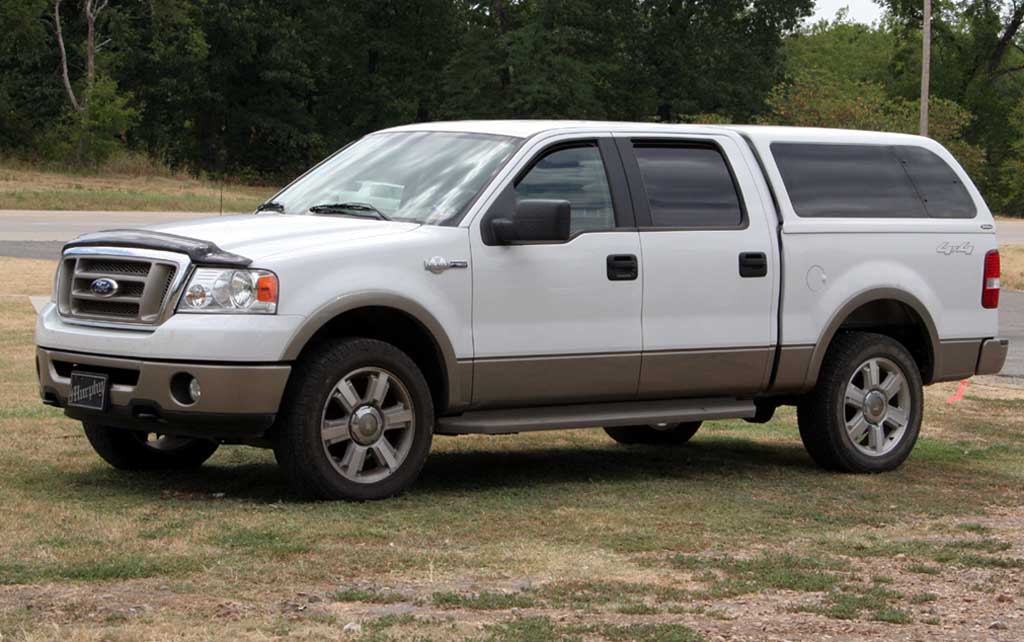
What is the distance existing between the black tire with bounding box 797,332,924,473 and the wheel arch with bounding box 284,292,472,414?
93.1 inches

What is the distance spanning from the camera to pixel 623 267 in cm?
875

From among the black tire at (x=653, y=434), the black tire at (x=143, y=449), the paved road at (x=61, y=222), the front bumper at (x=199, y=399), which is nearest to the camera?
the front bumper at (x=199, y=399)

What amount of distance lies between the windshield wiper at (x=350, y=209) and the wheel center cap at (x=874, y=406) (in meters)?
3.15

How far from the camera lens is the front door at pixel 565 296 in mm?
8383

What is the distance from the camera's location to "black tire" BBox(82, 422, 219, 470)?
8.88 m

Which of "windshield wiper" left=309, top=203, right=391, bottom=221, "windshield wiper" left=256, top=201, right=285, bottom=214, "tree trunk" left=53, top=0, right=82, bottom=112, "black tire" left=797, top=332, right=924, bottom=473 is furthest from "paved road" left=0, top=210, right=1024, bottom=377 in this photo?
"tree trunk" left=53, top=0, right=82, bottom=112

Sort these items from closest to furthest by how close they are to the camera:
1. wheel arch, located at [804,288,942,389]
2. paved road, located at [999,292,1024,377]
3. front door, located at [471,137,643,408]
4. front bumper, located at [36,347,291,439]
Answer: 1. front bumper, located at [36,347,291,439]
2. front door, located at [471,137,643,408]
3. wheel arch, located at [804,288,942,389]
4. paved road, located at [999,292,1024,377]

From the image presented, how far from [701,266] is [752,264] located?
1.12 ft

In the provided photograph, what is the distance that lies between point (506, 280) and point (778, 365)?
1840mm

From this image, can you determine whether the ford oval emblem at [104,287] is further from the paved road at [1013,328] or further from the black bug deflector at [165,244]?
the paved road at [1013,328]

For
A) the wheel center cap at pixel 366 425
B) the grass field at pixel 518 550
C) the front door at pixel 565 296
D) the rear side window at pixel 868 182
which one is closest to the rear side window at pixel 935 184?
the rear side window at pixel 868 182

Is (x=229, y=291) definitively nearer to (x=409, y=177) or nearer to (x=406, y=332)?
(x=406, y=332)

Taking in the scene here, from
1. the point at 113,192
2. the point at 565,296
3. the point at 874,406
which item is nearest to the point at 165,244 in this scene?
the point at 565,296

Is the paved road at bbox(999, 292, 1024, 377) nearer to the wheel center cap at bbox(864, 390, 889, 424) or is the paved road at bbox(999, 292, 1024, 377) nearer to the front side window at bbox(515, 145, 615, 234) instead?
the wheel center cap at bbox(864, 390, 889, 424)
